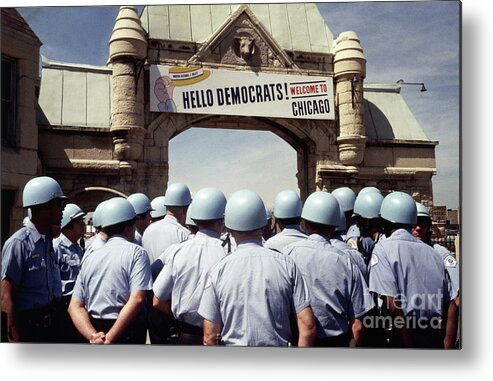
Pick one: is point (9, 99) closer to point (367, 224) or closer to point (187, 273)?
point (187, 273)

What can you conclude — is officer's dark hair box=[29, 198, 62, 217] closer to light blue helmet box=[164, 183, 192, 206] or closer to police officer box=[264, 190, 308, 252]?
light blue helmet box=[164, 183, 192, 206]

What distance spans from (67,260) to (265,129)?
6.82 ft

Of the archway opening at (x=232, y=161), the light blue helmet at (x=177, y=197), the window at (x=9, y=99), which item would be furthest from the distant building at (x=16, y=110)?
the archway opening at (x=232, y=161)

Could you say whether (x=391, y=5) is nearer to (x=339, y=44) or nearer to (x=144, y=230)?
(x=339, y=44)

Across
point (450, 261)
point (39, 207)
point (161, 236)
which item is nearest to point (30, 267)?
point (39, 207)

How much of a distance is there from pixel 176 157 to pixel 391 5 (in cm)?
211

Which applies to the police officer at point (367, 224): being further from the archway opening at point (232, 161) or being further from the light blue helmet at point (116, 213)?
the light blue helmet at point (116, 213)

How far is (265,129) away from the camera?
16.2 ft

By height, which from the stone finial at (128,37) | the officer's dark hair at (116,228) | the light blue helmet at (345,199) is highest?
the stone finial at (128,37)

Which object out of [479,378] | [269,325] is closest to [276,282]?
[269,325]

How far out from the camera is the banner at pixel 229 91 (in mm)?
4941

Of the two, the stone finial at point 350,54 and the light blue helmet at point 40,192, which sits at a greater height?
the stone finial at point 350,54

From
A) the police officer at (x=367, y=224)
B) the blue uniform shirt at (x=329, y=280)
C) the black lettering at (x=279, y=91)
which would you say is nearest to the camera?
the blue uniform shirt at (x=329, y=280)

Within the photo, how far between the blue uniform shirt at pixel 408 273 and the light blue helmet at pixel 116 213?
4.82ft
